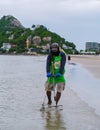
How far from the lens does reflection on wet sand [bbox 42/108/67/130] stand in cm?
933

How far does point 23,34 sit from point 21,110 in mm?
168684

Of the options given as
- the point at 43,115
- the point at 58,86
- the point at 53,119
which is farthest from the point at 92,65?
the point at 53,119

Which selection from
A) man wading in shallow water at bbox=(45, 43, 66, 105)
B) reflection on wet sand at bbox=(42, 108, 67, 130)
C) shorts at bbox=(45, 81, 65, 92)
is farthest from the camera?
shorts at bbox=(45, 81, 65, 92)

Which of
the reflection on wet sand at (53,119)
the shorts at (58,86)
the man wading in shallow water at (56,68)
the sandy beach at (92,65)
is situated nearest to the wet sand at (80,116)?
the reflection on wet sand at (53,119)

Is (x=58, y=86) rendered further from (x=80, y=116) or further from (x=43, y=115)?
(x=80, y=116)

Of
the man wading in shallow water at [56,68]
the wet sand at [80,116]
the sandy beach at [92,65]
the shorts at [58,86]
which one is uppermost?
the man wading in shallow water at [56,68]

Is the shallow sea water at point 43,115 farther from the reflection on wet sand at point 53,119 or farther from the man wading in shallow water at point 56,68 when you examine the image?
the man wading in shallow water at point 56,68

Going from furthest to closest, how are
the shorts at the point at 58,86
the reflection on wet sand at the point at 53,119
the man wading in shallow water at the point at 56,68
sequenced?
the shorts at the point at 58,86, the man wading in shallow water at the point at 56,68, the reflection on wet sand at the point at 53,119

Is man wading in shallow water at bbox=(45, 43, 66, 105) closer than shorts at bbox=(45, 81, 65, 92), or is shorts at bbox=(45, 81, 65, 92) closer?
man wading in shallow water at bbox=(45, 43, 66, 105)

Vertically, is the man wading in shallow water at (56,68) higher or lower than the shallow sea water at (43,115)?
higher

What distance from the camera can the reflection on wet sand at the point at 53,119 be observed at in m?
9.33

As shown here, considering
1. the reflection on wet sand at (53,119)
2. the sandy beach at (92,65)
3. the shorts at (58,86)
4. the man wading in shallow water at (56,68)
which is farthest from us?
the sandy beach at (92,65)

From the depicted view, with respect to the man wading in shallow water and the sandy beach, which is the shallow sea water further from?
the sandy beach

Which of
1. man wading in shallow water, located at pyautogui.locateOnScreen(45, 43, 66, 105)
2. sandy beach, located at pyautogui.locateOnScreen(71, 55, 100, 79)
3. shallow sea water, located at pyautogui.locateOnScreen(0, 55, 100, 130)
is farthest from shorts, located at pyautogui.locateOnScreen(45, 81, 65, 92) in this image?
→ sandy beach, located at pyautogui.locateOnScreen(71, 55, 100, 79)
